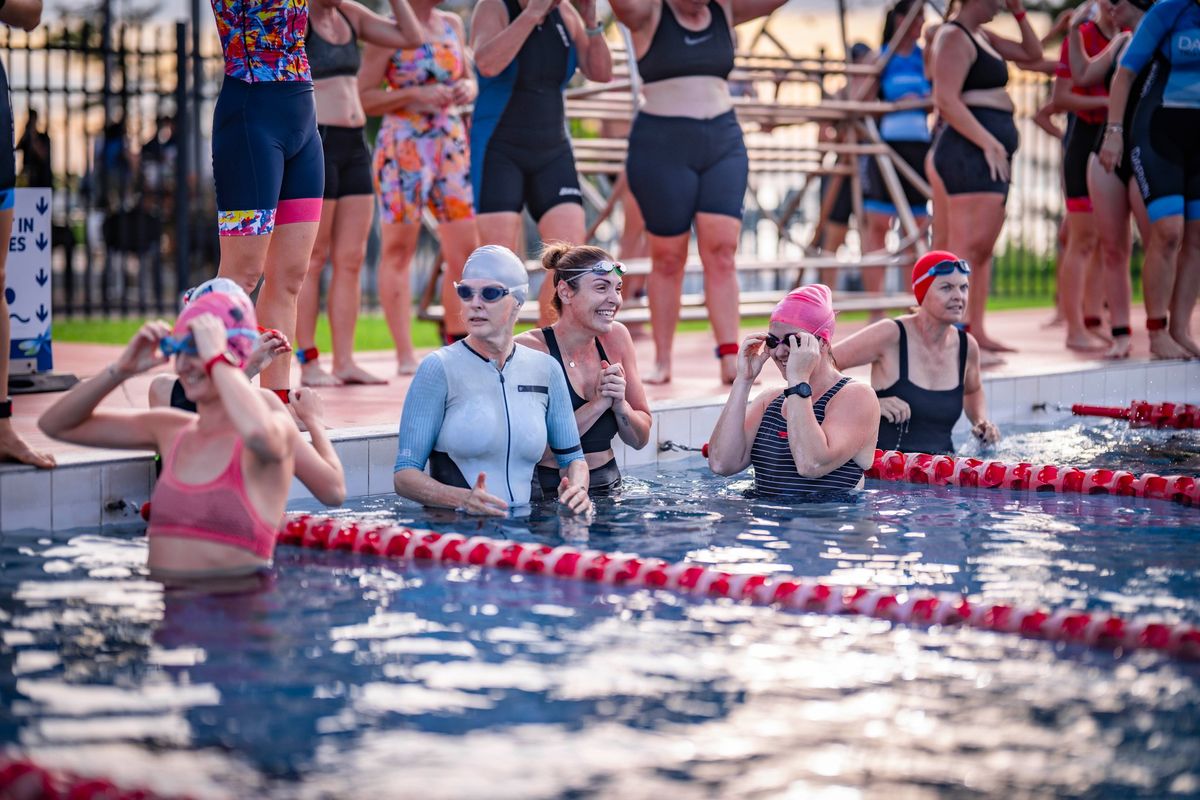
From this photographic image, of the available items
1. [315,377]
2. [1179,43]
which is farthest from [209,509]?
[1179,43]

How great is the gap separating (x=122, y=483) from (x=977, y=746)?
3637 millimetres

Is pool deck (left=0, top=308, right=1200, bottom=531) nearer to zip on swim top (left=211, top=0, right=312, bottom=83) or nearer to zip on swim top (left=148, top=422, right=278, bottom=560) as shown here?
zip on swim top (left=148, top=422, right=278, bottom=560)

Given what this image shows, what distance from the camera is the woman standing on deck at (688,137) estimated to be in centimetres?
859

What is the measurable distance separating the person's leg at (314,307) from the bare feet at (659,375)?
1814mm

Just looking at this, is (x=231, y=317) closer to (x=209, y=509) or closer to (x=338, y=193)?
(x=209, y=509)

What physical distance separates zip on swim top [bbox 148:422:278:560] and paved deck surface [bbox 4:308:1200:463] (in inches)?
43.9

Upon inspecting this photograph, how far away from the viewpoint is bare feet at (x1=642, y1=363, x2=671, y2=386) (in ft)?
29.7

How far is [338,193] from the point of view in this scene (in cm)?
878

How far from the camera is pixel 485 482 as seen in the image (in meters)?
5.82

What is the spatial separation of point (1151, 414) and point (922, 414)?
2183 mm

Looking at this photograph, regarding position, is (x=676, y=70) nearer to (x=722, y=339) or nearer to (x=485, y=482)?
(x=722, y=339)

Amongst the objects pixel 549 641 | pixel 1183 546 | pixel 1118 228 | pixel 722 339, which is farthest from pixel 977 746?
pixel 1118 228

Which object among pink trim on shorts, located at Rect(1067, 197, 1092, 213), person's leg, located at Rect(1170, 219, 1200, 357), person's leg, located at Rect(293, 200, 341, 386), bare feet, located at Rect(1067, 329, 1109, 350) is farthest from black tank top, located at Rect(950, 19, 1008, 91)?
person's leg, located at Rect(293, 200, 341, 386)

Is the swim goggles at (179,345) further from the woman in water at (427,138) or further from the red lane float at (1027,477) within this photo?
the woman in water at (427,138)
